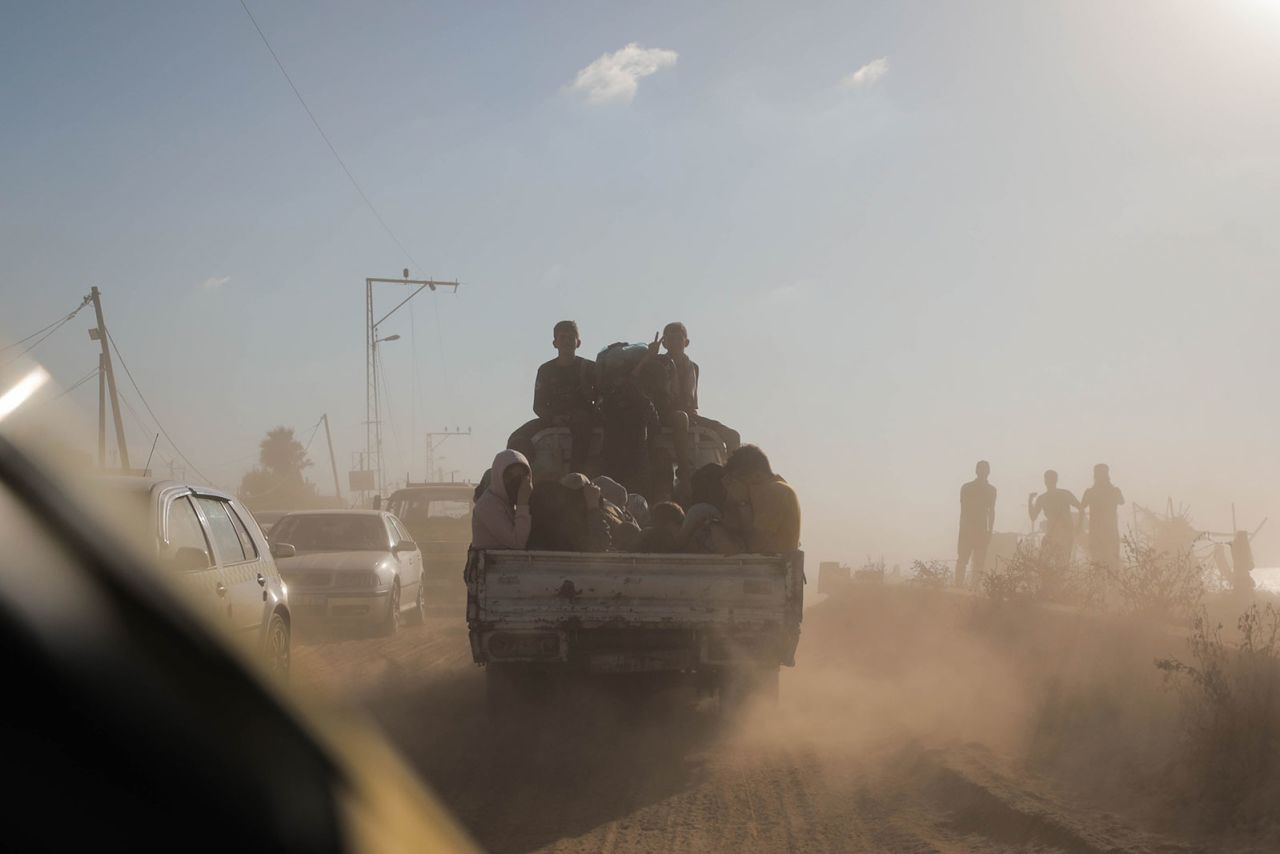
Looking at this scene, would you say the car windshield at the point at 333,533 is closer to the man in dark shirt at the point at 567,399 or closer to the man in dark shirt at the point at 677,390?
the man in dark shirt at the point at 567,399

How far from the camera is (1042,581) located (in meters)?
12.3

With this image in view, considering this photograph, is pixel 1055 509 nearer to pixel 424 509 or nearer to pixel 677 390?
pixel 677 390

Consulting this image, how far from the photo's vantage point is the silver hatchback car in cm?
614

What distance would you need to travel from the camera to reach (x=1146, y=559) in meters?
10.2

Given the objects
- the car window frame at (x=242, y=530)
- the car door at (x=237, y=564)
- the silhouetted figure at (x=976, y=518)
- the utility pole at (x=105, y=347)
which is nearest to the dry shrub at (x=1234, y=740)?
the car door at (x=237, y=564)

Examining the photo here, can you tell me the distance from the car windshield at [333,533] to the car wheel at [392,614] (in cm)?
79

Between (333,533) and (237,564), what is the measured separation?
8581 millimetres

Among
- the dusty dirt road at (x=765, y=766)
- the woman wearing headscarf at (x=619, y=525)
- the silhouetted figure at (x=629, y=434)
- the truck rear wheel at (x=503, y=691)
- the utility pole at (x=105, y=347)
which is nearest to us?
the dusty dirt road at (x=765, y=766)

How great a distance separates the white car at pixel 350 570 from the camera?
14133mm

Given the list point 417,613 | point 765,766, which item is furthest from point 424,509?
point 765,766

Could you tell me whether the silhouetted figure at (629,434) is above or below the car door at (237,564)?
above

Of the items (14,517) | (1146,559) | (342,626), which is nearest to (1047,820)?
(14,517)

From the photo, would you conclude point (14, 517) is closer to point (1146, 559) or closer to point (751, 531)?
point (751, 531)

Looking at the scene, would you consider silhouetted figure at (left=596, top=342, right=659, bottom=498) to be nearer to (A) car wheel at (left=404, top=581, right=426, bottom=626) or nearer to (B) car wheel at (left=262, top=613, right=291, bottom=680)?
(B) car wheel at (left=262, top=613, right=291, bottom=680)
